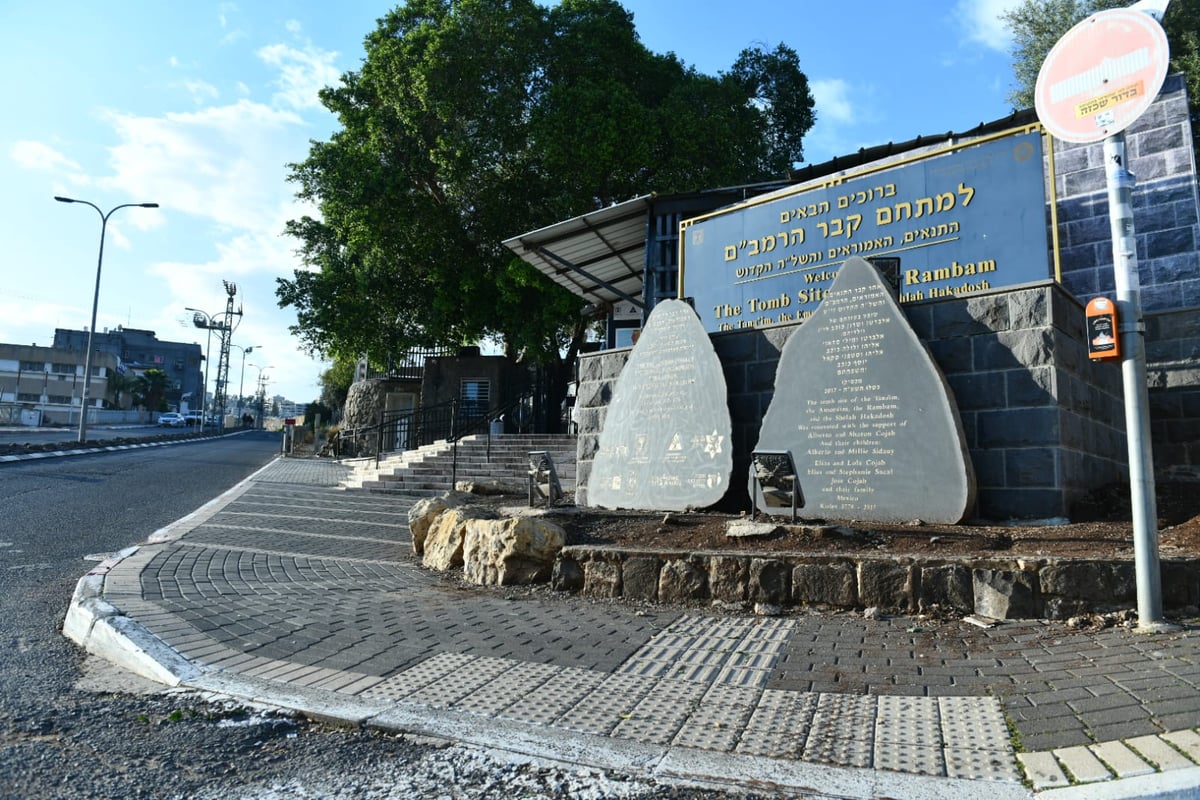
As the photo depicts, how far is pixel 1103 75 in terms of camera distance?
4.54 metres

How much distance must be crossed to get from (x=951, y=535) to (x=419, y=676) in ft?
13.1

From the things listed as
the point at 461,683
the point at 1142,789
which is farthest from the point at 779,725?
the point at 461,683

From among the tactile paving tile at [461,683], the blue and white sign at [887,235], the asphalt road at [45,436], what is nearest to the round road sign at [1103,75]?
the blue and white sign at [887,235]

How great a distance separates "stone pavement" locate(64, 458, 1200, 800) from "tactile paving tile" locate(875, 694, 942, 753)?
0.01 metres

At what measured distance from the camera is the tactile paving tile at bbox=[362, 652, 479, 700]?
381 cm

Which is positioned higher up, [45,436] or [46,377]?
[46,377]

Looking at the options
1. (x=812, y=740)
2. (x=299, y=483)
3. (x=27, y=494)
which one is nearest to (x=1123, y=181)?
(x=812, y=740)

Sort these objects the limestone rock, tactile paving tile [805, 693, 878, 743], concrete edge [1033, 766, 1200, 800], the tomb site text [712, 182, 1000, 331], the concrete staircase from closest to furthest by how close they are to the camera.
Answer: concrete edge [1033, 766, 1200, 800] → tactile paving tile [805, 693, 878, 743] → the limestone rock → the tomb site text [712, 182, 1000, 331] → the concrete staircase

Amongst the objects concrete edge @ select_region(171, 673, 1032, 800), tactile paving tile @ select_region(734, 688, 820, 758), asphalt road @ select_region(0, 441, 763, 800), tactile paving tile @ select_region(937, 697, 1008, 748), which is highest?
tactile paving tile @ select_region(937, 697, 1008, 748)

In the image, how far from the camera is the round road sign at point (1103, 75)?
14.1 feet

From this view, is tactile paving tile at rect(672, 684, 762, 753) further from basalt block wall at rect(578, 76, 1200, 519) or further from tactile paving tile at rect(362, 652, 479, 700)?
basalt block wall at rect(578, 76, 1200, 519)

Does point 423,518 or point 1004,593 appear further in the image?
point 423,518

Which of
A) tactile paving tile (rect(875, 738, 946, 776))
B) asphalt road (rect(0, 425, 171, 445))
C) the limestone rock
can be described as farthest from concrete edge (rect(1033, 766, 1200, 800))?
asphalt road (rect(0, 425, 171, 445))

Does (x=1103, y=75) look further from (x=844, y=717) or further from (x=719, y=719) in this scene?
(x=719, y=719)
